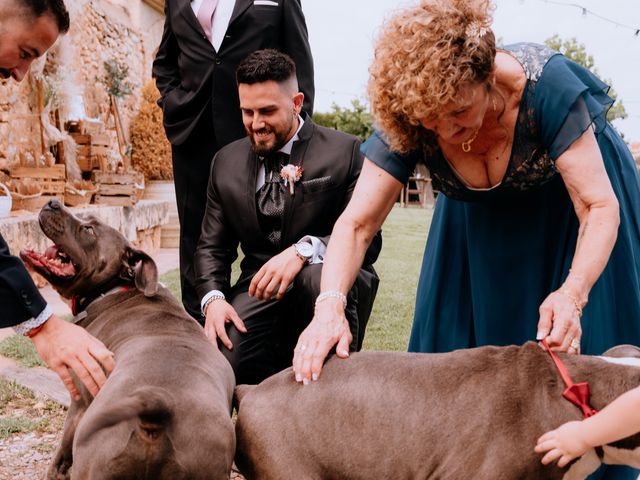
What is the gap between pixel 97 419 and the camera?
7.95ft

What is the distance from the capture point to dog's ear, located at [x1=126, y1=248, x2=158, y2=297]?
405 centimetres

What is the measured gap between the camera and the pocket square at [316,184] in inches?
176

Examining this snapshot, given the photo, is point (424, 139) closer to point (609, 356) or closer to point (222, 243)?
point (609, 356)

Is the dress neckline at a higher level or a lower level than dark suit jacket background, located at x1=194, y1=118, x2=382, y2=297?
higher

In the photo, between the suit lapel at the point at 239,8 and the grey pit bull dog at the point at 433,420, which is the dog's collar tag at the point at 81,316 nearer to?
the grey pit bull dog at the point at 433,420

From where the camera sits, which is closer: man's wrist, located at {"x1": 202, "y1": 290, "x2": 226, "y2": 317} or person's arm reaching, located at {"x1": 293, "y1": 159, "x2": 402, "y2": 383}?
person's arm reaching, located at {"x1": 293, "y1": 159, "x2": 402, "y2": 383}

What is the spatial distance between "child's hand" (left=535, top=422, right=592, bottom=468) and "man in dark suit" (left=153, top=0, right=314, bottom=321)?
10.5 ft

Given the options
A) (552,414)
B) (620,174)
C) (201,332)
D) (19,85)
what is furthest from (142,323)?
(19,85)

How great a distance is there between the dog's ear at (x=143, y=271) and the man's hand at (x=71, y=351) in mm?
1024

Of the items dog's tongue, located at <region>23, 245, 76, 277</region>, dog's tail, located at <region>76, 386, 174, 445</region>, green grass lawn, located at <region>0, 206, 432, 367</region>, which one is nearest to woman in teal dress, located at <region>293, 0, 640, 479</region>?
dog's tail, located at <region>76, 386, 174, 445</region>

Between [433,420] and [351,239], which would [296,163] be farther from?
[433,420]

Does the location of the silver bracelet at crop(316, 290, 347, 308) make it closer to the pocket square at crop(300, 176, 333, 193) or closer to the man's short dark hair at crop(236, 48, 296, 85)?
the pocket square at crop(300, 176, 333, 193)

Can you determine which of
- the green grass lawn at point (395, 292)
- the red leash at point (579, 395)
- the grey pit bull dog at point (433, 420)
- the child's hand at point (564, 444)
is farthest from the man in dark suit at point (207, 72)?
the child's hand at point (564, 444)

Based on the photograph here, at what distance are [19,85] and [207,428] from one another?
34.0 feet
